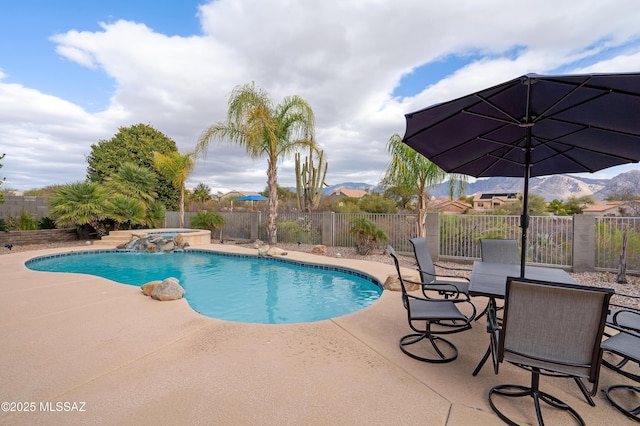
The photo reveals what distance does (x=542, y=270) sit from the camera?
12.1 ft

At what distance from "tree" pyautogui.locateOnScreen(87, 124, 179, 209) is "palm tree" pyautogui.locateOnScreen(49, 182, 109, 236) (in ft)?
24.5

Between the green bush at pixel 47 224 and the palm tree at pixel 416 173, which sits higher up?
the palm tree at pixel 416 173

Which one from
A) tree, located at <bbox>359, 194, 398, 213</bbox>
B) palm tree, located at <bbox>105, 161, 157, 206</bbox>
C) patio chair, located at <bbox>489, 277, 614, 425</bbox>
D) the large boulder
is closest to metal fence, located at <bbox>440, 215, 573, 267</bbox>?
patio chair, located at <bbox>489, 277, 614, 425</bbox>

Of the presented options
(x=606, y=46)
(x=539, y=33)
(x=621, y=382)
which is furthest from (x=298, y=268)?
(x=606, y=46)

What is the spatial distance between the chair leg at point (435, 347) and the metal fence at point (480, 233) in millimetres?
5910

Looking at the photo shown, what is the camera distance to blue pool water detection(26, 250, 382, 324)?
5.05 m

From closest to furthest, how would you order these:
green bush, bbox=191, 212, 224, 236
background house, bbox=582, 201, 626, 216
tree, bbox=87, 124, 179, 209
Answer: background house, bbox=582, 201, 626, 216, green bush, bbox=191, 212, 224, 236, tree, bbox=87, 124, 179, 209

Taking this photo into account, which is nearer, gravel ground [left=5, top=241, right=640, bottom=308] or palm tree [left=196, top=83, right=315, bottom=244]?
gravel ground [left=5, top=241, right=640, bottom=308]

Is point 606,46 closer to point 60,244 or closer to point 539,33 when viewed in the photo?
point 539,33

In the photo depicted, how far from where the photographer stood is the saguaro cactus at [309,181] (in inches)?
563

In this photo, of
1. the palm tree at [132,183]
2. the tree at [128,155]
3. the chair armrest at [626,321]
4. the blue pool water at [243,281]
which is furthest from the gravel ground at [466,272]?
the tree at [128,155]

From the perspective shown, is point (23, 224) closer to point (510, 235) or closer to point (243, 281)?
point (243, 281)

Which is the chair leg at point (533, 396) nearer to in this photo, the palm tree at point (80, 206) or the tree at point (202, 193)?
the palm tree at point (80, 206)

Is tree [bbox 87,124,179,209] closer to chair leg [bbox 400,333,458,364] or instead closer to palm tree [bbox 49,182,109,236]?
palm tree [bbox 49,182,109,236]
